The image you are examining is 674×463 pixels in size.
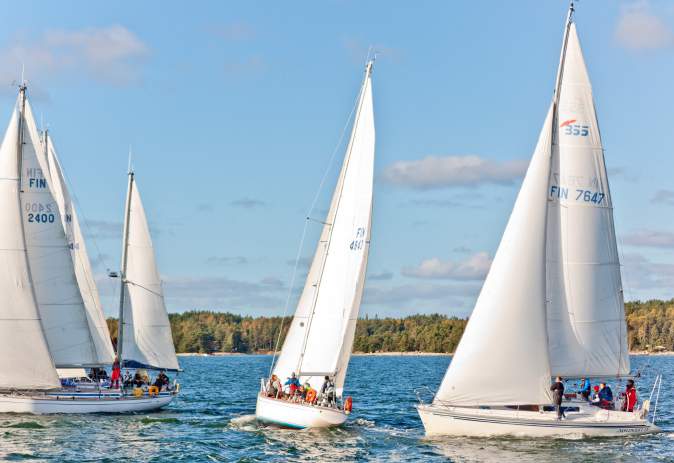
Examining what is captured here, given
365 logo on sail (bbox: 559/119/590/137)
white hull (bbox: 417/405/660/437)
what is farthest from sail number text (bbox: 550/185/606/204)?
white hull (bbox: 417/405/660/437)

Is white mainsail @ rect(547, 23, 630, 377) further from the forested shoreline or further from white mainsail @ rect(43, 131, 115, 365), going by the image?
the forested shoreline

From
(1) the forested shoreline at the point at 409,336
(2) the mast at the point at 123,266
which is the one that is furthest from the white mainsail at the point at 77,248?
(1) the forested shoreline at the point at 409,336

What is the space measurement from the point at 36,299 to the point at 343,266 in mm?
13537

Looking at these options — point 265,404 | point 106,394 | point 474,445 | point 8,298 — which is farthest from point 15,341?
point 474,445

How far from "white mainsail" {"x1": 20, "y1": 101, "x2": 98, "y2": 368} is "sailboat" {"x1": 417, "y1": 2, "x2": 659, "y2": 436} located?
57.8 ft

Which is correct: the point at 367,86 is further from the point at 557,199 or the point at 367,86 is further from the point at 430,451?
the point at 430,451

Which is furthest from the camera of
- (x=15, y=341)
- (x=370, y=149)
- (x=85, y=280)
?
(x=85, y=280)

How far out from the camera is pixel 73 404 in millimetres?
46625

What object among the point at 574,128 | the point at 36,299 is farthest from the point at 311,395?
the point at 36,299

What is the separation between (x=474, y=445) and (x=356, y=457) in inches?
152

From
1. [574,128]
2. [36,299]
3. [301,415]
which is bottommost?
[301,415]

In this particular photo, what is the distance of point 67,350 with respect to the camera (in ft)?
159

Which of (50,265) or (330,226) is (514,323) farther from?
(50,265)

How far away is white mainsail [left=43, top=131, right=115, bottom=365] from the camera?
51844 millimetres
